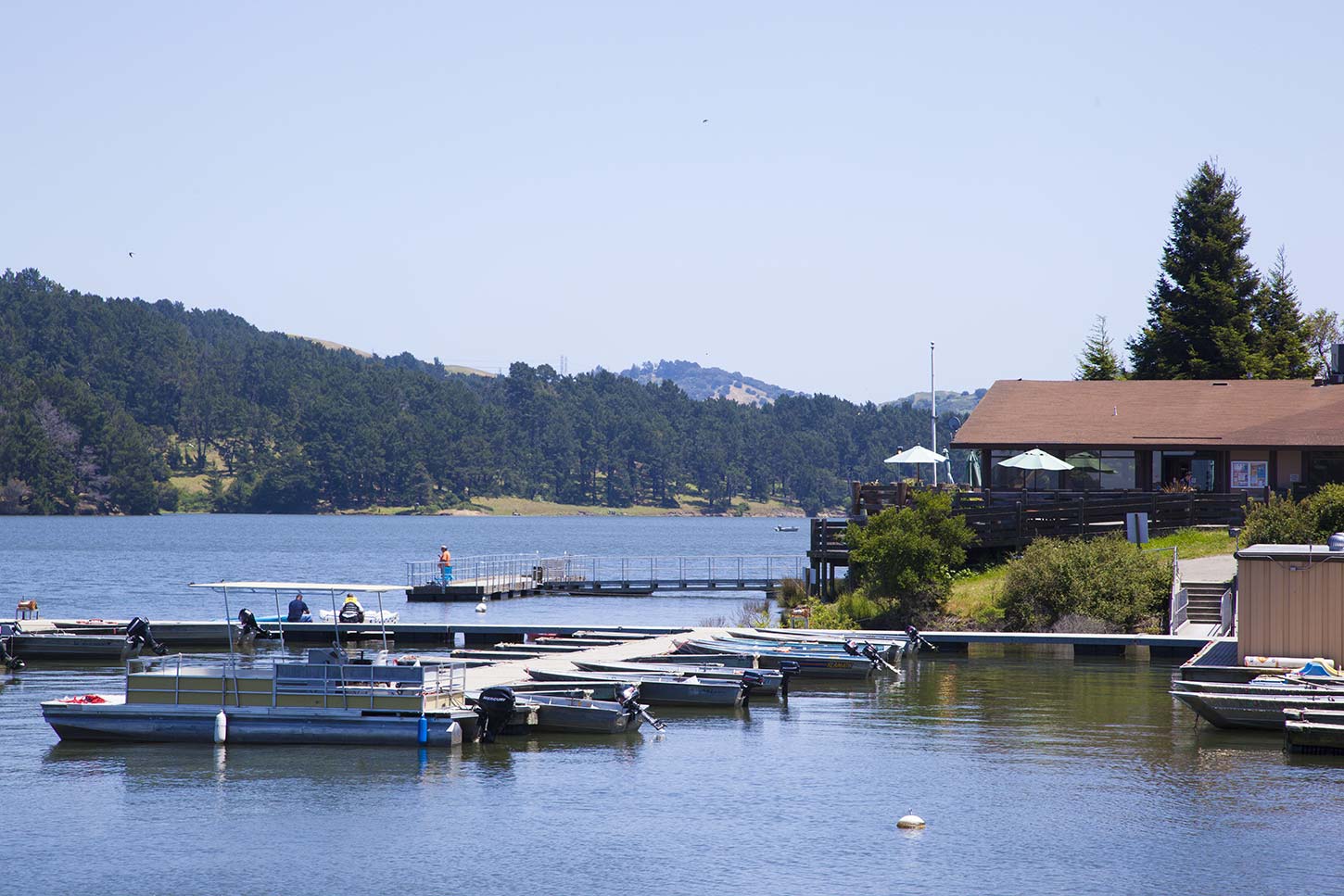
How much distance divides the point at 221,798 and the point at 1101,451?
122 feet

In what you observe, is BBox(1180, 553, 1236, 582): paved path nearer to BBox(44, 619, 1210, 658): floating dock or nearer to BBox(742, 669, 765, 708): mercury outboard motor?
BBox(44, 619, 1210, 658): floating dock

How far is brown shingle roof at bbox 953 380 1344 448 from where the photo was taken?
53938 millimetres

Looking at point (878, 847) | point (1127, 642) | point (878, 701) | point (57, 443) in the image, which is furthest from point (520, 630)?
point (57, 443)

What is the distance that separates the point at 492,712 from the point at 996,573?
24110 millimetres

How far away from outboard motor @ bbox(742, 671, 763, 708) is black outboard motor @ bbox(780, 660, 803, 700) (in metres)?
0.89

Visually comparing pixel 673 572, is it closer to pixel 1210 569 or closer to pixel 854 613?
pixel 854 613

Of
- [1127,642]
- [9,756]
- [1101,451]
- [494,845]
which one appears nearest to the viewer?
[494,845]

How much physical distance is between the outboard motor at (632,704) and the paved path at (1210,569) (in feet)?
65.6

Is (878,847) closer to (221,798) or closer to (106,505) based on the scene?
(221,798)

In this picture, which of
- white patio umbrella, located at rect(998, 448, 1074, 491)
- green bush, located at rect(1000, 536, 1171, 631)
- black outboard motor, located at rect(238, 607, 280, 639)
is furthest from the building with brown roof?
black outboard motor, located at rect(238, 607, 280, 639)

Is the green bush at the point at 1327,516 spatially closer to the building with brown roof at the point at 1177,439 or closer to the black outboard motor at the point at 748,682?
the building with brown roof at the point at 1177,439

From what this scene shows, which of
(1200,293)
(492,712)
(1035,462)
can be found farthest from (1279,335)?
(492,712)

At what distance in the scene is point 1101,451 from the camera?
180ft

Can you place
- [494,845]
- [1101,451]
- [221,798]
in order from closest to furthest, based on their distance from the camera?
[494,845]
[221,798]
[1101,451]
